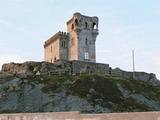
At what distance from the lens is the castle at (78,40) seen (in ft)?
295

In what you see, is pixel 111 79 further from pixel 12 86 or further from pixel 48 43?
pixel 48 43

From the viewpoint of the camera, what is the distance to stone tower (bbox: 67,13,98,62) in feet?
295

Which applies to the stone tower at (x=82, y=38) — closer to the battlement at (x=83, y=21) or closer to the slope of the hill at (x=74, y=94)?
the battlement at (x=83, y=21)

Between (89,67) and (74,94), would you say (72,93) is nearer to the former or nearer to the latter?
(74,94)

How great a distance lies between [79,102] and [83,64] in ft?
75.4

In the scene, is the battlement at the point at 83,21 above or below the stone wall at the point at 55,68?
above

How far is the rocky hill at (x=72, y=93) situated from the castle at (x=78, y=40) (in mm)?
14259

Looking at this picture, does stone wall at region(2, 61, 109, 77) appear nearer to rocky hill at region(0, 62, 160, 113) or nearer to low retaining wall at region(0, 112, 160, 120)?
rocky hill at region(0, 62, 160, 113)

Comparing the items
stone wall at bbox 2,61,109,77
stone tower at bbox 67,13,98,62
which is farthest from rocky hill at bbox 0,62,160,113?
stone tower at bbox 67,13,98,62

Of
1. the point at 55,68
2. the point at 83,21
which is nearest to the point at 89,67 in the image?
the point at 55,68

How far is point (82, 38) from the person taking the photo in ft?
297

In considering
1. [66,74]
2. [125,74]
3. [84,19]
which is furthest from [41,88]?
[84,19]

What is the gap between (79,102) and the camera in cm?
5938

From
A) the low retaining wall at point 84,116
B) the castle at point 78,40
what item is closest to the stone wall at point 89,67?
the castle at point 78,40
